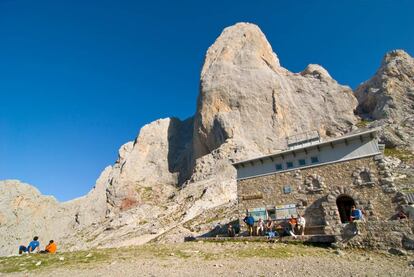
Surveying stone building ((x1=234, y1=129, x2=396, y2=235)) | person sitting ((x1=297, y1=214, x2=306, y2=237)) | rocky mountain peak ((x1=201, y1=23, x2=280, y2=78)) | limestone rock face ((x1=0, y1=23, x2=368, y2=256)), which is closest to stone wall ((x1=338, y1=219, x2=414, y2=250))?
stone building ((x1=234, y1=129, x2=396, y2=235))

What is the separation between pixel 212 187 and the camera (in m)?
44.9

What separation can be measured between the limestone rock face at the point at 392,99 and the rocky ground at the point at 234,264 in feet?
154

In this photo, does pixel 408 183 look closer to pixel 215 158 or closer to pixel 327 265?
pixel 327 265

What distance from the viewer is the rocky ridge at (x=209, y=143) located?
157ft

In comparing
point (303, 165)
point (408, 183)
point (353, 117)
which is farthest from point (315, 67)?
point (303, 165)

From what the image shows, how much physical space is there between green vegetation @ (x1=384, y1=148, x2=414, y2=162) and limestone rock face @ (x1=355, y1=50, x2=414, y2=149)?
6.20 ft

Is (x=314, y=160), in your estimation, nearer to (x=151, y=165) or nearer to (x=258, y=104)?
(x=258, y=104)

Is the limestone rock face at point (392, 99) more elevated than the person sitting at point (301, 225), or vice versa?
the limestone rock face at point (392, 99)

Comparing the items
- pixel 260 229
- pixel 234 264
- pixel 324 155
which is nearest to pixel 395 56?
pixel 324 155

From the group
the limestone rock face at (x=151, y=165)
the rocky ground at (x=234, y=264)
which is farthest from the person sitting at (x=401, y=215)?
the limestone rock face at (x=151, y=165)

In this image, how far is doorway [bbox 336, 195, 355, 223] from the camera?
19.5 meters

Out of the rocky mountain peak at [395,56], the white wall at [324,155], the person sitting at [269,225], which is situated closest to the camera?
the white wall at [324,155]

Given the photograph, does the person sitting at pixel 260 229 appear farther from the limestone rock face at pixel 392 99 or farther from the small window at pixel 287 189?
the limestone rock face at pixel 392 99

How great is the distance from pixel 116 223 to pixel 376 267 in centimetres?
4383
